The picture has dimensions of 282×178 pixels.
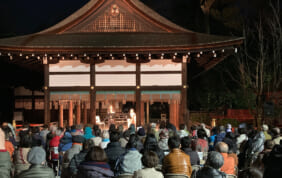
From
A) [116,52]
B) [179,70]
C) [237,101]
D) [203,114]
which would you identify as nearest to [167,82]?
[179,70]

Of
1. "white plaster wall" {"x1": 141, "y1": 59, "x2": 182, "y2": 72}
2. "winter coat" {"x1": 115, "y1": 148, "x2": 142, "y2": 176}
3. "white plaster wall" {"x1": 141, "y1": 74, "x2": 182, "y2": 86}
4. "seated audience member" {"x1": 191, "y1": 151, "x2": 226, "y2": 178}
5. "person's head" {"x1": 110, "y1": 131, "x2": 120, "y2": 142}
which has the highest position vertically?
"white plaster wall" {"x1": 141, "y1": 59, "x2": 182, "y2": 72}

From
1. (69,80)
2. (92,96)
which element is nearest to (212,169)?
(92,96)

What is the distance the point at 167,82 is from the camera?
15.4 m

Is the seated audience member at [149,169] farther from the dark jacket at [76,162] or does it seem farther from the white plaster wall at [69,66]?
the white plaster wall at [69,66]

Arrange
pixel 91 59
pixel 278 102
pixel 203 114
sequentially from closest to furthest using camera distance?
pixel 91 59, pixel 278 102, pixel 203 114

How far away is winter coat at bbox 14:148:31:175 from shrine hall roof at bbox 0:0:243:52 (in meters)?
8.57

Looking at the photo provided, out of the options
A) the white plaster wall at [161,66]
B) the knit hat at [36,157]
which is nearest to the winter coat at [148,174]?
the knit hat at [36,157]

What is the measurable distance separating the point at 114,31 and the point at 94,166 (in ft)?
39.6

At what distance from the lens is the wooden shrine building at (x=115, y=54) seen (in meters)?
14.3

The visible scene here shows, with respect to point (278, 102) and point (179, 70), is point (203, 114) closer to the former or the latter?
point (278, 102)

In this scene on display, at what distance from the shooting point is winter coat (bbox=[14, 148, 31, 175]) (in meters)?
6.07

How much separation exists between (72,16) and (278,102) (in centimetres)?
1404

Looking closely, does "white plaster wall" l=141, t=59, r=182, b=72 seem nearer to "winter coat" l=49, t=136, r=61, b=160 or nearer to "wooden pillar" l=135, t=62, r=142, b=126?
"wooden pillar" l=135, t=62, r=142, b=126

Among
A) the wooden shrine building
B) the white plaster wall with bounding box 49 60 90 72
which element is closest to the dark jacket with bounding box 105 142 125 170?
the wooden shrine building
